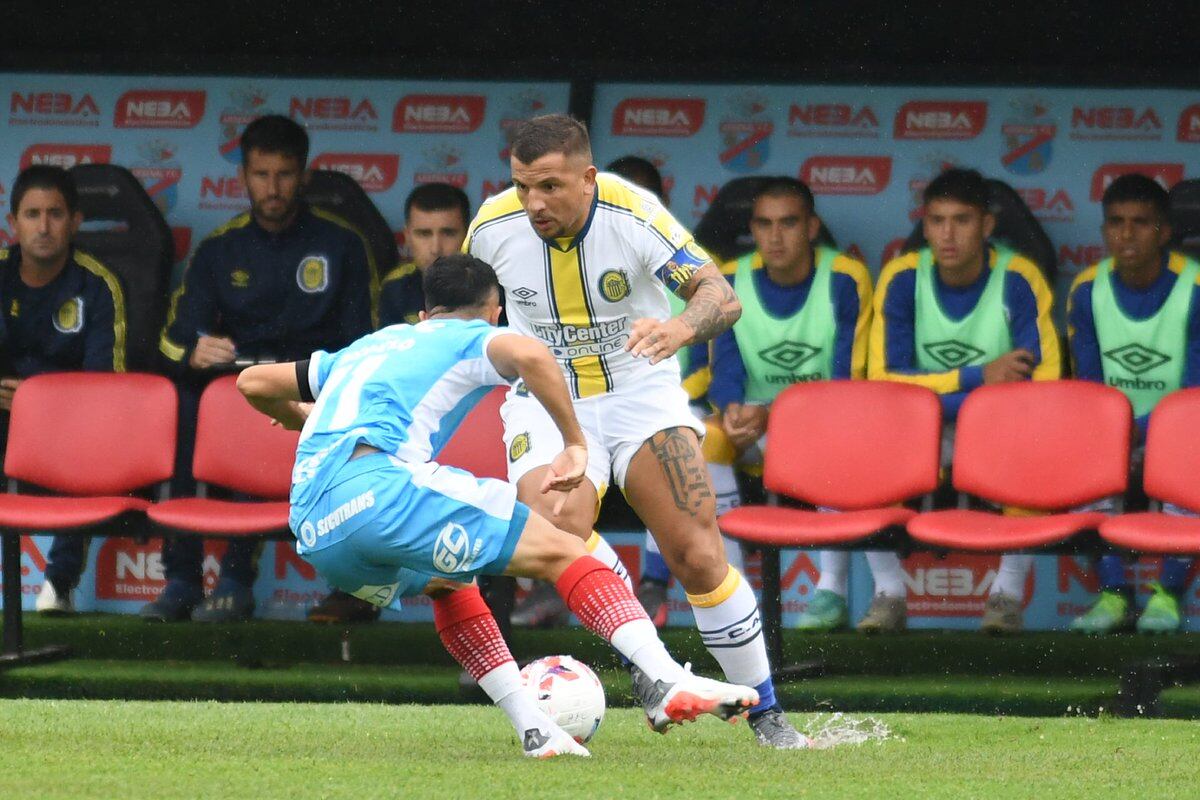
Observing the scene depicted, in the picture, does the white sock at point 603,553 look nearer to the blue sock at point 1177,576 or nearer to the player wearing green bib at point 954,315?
the player wearing green bib at point 954,315

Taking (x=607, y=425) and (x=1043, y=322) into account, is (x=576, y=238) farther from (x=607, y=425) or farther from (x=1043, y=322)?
(x=1043, y=322)

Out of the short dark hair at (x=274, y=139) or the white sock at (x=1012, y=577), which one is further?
the short dark hair at (x=274, y=139)

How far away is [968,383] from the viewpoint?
771cm

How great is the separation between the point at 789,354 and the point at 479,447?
4.45 ft

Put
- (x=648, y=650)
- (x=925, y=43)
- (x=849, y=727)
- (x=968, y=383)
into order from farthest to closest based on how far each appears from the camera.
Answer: (x=925, y=43) → (x=968, y=383) → (x=849, y=727) → (x=648, y=650)

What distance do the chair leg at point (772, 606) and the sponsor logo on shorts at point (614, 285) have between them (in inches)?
71.6

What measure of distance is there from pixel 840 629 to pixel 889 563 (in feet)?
1.06

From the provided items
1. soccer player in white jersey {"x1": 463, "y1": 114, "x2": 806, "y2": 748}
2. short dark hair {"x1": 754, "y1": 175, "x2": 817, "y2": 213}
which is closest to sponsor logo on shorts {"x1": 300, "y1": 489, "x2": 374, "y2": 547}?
soccer player in white jersey {"x1": 463, "y1": 114, "x2": 806, "y2": 748}

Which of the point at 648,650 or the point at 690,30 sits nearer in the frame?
the point at 648,650

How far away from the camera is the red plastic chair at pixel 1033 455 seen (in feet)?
22.8

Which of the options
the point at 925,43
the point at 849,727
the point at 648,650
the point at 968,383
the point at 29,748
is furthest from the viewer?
the point at 925,43

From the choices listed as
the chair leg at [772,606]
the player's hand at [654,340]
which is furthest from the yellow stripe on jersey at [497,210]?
the chair leg at [772,606]

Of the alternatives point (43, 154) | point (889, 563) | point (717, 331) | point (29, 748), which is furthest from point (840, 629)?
point (43, 154)

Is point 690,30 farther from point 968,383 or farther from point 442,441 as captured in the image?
point 442,441
